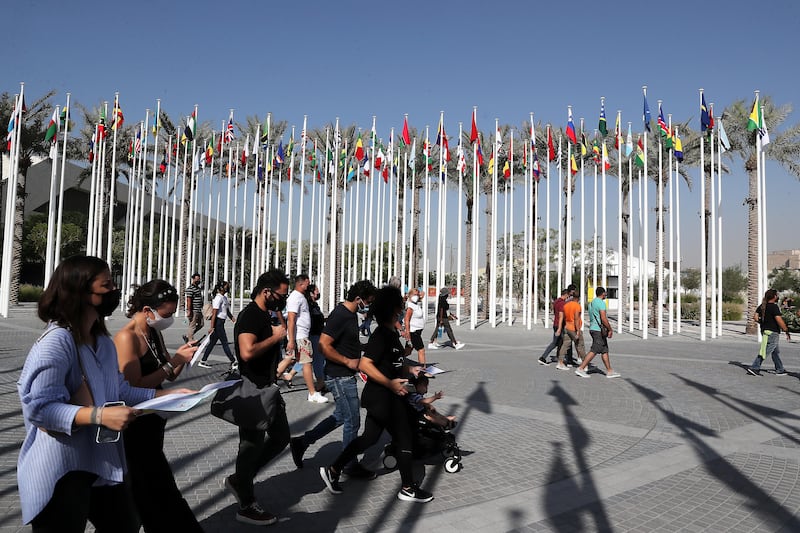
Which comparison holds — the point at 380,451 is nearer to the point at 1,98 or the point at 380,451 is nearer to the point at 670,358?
the point at 670,358

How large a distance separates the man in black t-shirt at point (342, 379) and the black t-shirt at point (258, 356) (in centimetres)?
71

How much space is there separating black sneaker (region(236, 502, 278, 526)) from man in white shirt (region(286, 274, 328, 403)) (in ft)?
12.6

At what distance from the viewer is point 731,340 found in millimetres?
20328

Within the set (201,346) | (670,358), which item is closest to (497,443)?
(201,346)

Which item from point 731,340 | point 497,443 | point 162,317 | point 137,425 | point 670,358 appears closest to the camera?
point 137,425

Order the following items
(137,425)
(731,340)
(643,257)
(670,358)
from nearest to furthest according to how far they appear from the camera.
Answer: (137,425) → (670,358) → (731,340) → (643,257)

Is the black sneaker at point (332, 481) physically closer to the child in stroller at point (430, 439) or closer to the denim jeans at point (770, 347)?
the child in stroller at point (430, 439)

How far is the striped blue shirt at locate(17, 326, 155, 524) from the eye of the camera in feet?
6.53

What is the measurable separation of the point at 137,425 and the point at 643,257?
22764 mm

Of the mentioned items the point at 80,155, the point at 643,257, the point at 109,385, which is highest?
the point at 80,155

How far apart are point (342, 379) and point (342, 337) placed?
1.22 feet

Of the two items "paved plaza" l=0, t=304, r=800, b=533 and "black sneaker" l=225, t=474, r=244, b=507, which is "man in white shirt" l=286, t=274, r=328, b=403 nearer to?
"paved plaza" l=0, t=304, r=800, b=533

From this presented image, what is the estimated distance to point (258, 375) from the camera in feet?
13.1

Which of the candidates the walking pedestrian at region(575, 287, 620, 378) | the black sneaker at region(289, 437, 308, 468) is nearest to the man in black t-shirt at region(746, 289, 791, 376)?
the walking pedestrian at region(575, 287, 620, 378)
